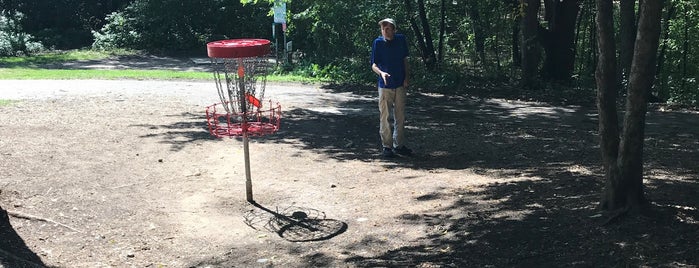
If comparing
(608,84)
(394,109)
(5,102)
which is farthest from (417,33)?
(608,84)

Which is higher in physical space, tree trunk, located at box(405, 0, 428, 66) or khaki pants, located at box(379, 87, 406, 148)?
Answer: tree trunk, located at box(405, 0, 428, 66)

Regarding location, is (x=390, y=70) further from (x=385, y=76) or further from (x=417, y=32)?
(x=417, y=32)

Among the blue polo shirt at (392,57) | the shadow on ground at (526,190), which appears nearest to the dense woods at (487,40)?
the shadow on ground at (526,190)

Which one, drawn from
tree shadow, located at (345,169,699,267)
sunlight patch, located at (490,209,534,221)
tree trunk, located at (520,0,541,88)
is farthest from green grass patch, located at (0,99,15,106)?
tree trunk, located at (520,0,541,88)

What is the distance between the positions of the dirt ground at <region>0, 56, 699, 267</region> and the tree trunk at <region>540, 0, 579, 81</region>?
5830 millimetres

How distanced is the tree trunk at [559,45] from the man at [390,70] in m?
10.8

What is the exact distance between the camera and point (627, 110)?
591cm

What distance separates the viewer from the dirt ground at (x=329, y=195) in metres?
5.98

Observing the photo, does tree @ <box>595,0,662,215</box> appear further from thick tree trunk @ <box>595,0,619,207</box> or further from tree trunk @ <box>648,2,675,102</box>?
tree trunk @ <box>648,2,675,102</box>

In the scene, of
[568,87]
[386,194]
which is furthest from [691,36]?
[386,194]

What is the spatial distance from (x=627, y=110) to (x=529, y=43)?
12.3 meters

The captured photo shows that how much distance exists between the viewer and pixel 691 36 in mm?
18312

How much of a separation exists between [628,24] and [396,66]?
9.88 ft

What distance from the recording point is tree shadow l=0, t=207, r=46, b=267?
5.56 metres
